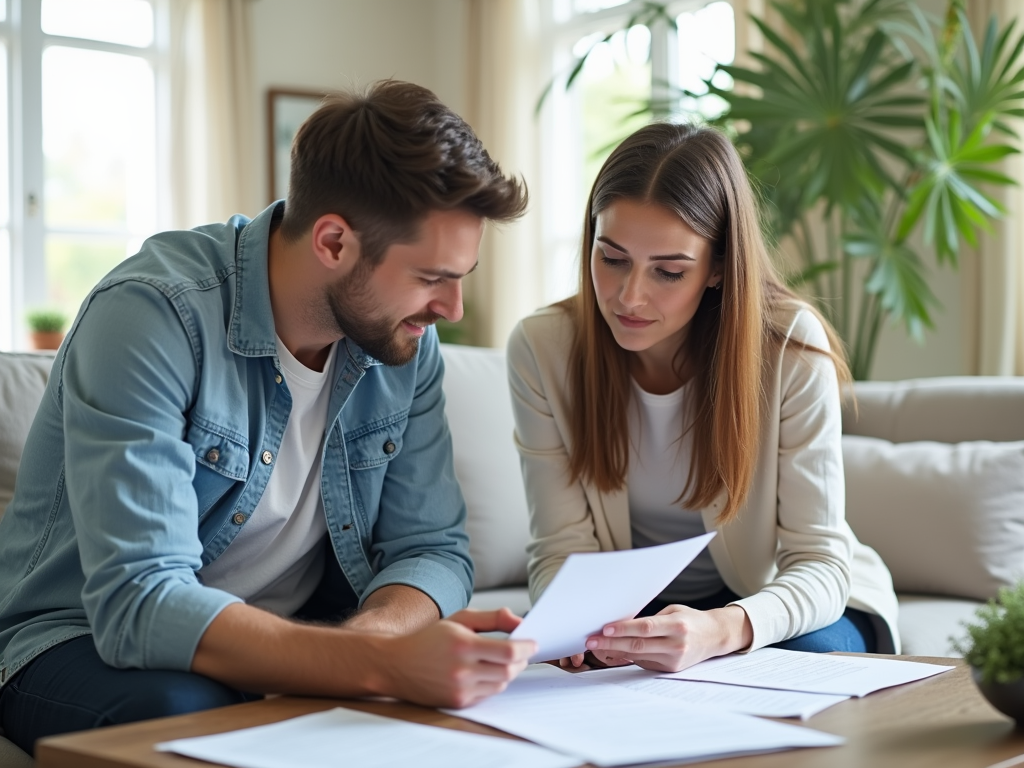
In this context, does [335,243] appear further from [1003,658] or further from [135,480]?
[1003,658]

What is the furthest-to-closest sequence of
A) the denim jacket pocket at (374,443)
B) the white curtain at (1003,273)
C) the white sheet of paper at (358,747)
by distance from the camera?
1. the white curtain at (1003,273)
2. the denim jacket pocket at (374,443)
3. the white sheet of paper at (358,747)

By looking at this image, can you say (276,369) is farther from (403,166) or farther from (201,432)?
(403,166)

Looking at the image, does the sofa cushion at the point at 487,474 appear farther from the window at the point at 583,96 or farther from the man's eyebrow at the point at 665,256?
the window at the point at 583,96

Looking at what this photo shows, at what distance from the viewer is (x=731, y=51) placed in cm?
439

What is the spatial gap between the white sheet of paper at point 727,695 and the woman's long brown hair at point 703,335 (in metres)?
0.49

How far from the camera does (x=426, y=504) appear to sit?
5.16ft

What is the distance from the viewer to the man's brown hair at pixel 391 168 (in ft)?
4.37

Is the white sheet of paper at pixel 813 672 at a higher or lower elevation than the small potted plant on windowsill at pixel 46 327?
lower

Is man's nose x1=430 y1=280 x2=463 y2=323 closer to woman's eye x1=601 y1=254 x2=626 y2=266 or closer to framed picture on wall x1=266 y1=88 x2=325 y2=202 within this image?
woman's eye x1=601 y1=254 x2=626 y2=266

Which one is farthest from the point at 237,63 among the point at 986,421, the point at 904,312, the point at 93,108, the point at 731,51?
the point at 986,421

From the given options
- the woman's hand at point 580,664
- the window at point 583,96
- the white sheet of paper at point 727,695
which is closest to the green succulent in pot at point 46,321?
the window at point 583,96

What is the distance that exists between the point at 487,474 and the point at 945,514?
86 cm

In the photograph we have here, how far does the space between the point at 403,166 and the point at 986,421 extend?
4.91ft

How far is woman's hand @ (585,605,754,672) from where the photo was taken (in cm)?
117
